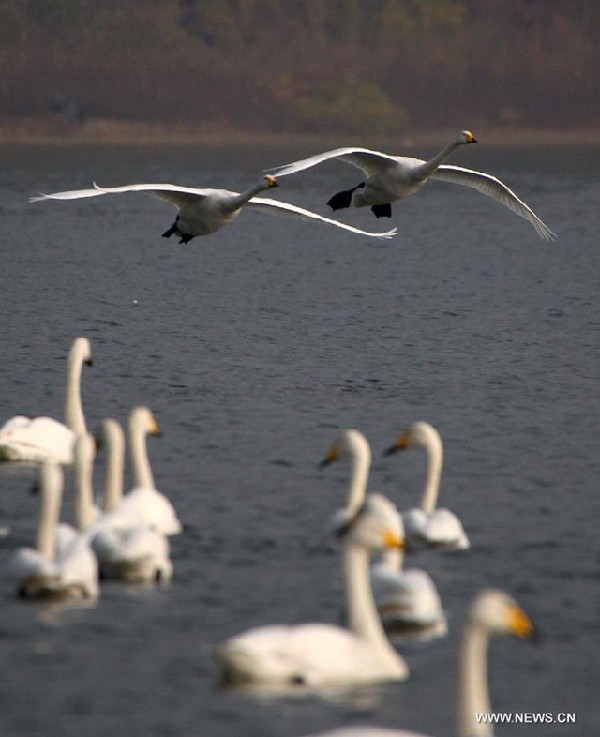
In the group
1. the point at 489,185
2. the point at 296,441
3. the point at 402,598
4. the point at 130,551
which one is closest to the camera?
the point at 402,598

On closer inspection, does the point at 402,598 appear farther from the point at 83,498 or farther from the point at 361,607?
the point at 83,498

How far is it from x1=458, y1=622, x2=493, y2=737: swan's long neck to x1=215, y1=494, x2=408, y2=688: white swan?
116 cm

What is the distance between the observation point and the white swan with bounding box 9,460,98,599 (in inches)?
575

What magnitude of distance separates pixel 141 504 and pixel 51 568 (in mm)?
1680

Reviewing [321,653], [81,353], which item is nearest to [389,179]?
[81,353]

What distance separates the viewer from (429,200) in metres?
76.9

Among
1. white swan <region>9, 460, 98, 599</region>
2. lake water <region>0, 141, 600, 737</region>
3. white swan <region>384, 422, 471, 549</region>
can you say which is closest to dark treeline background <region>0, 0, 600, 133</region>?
lake water <region>0, 141, 600, 737</region>

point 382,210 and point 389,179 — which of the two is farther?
point 389,179

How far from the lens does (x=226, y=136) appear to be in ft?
380

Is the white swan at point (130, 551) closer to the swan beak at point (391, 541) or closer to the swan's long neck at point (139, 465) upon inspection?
the swan's long neck at point (139, 465)

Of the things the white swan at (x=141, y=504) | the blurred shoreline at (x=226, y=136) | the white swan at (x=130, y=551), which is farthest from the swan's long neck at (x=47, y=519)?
the blurred shoreline at (x=226, y=136)

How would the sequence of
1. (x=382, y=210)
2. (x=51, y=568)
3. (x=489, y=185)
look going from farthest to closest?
(x=489, y=185) → (x=382, y=210) → (x=51, y=568)

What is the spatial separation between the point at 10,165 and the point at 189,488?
7201 cm

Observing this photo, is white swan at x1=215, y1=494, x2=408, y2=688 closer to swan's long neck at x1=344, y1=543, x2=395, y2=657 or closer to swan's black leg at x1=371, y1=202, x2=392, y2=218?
Answer: swan's long neck at x1=344, y1=543, x2=395, y2=657
